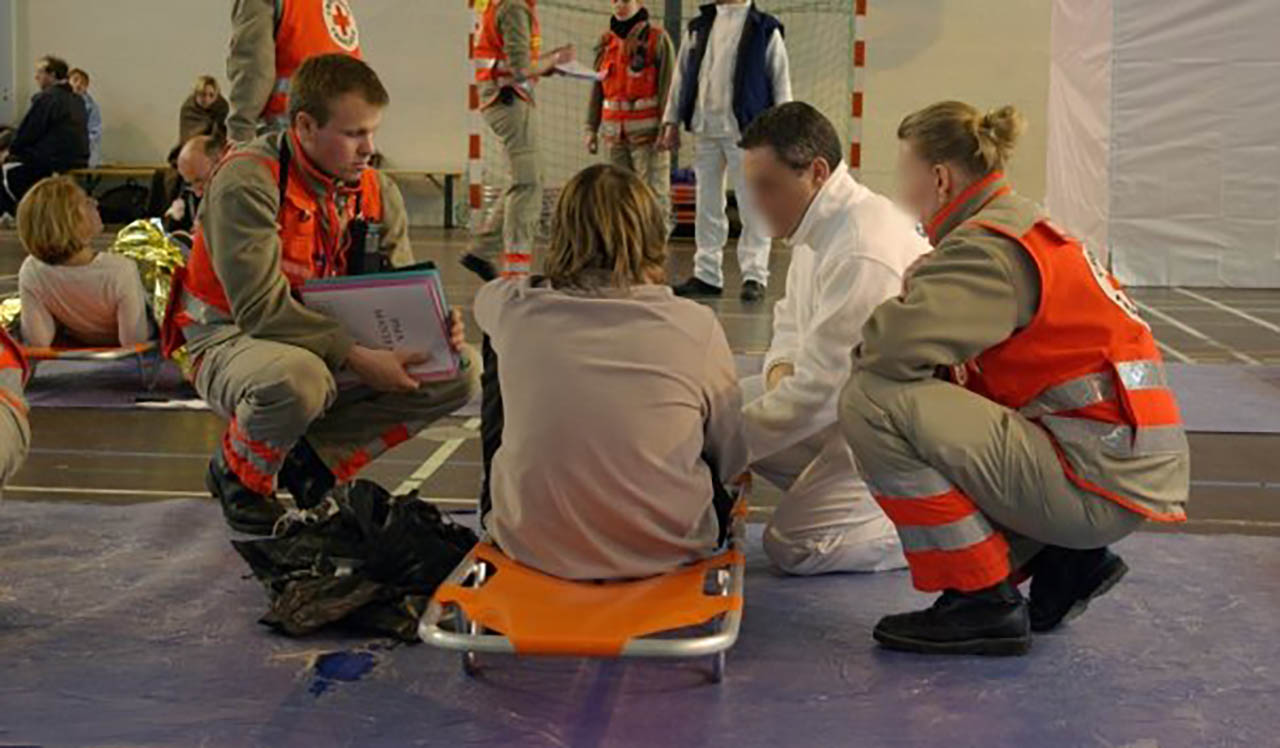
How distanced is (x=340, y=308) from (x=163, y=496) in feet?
3.39

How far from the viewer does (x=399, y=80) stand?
52.3 ft

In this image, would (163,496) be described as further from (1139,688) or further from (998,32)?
(998,32)

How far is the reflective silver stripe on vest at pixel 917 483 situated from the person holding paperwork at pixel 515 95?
6.19 meters

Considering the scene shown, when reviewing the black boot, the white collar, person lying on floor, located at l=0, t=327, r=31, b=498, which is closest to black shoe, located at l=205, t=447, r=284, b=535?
the black boot

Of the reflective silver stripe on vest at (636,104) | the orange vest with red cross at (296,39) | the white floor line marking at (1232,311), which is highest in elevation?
the orange vest with red cross at (296,39)

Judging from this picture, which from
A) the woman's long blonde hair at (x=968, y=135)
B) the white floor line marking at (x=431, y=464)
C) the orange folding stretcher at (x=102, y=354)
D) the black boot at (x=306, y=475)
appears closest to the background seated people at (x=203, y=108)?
the orange folding stretcher at (x=102, y=354)

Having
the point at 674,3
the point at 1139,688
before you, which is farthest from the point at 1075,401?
the point at 674,3

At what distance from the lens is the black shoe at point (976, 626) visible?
3414 millimetres

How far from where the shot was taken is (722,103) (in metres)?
9.80

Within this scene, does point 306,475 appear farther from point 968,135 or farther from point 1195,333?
point 1195,333

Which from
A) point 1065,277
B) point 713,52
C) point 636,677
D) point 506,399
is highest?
point 713,52

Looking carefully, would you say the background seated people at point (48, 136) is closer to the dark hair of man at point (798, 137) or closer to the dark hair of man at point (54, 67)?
the dark hair of man at point (54, 67)

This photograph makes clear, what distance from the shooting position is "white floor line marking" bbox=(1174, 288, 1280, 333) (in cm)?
916

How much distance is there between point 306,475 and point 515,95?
17.7 feet
